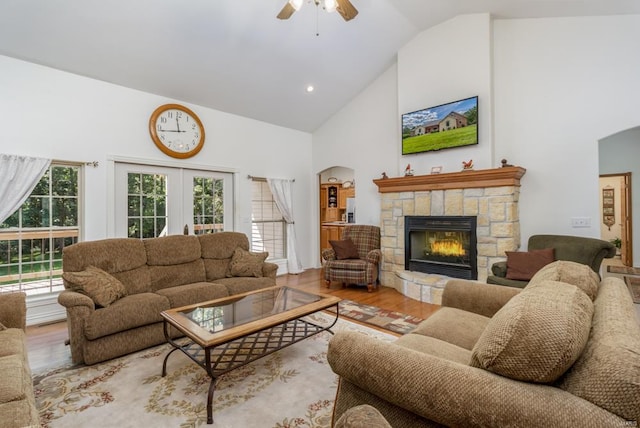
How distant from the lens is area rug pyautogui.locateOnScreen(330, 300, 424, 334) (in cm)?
320

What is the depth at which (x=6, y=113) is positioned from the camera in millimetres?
3246

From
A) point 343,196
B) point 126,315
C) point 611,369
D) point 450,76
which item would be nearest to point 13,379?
point 126,315

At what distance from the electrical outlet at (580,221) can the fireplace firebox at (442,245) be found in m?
1.11

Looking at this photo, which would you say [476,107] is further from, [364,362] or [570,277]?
[364,362]

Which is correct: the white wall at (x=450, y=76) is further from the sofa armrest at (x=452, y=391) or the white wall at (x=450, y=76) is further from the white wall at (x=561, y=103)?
the sofa armrest at (x=452, y=391)

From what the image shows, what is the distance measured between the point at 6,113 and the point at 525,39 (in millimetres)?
6332

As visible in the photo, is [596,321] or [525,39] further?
[525,39]

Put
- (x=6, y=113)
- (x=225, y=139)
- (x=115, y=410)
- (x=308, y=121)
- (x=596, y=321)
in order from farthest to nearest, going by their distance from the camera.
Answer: (x=308, y=121) < (x=225, y=139) < (x=6, y=113) < (x=115, y=410) < (x=596, y=321)

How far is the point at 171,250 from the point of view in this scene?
3525 mm

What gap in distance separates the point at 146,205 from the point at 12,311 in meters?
2.42

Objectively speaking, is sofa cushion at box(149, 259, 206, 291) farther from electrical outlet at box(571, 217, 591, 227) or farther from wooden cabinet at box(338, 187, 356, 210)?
wooden cabinet at box(338, 187, 356, 210)

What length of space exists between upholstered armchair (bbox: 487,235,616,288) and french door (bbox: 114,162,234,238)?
162 inches

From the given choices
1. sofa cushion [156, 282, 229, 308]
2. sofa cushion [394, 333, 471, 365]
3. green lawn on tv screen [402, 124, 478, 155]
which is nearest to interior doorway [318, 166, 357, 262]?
green lawn on tv screen [402, 124, 478, 155]

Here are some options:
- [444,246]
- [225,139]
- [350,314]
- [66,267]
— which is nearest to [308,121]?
[225,139]
